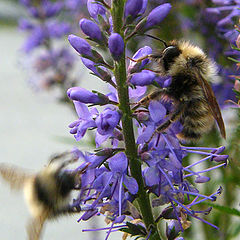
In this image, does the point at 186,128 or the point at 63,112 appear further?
the point at 63,112

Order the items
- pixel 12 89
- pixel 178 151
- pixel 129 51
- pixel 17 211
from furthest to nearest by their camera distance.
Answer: pixel 12 89, pixel 17 211, pixel 129 51, pixel 178 151

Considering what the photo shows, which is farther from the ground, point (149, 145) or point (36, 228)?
point (149, 145)

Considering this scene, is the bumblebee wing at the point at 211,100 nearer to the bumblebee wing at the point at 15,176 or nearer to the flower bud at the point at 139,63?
the flower bud at the point at 139,63

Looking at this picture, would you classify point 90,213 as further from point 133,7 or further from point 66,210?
point 133,7

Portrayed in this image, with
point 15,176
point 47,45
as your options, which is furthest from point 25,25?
point 15,176

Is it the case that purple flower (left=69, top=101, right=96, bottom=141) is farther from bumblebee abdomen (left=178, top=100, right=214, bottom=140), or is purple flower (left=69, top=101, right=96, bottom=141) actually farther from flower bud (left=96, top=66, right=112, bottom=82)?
bumblebee abdomen (left=178, top=100, right=214, bottom=140)

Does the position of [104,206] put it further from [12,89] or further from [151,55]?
[12,89]

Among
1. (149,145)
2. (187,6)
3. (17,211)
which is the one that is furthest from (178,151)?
(17,211)

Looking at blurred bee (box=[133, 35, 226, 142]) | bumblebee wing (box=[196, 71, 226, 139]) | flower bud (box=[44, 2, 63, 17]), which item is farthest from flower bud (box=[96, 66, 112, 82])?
flower bud (box=[44, 2, 63, 17])
